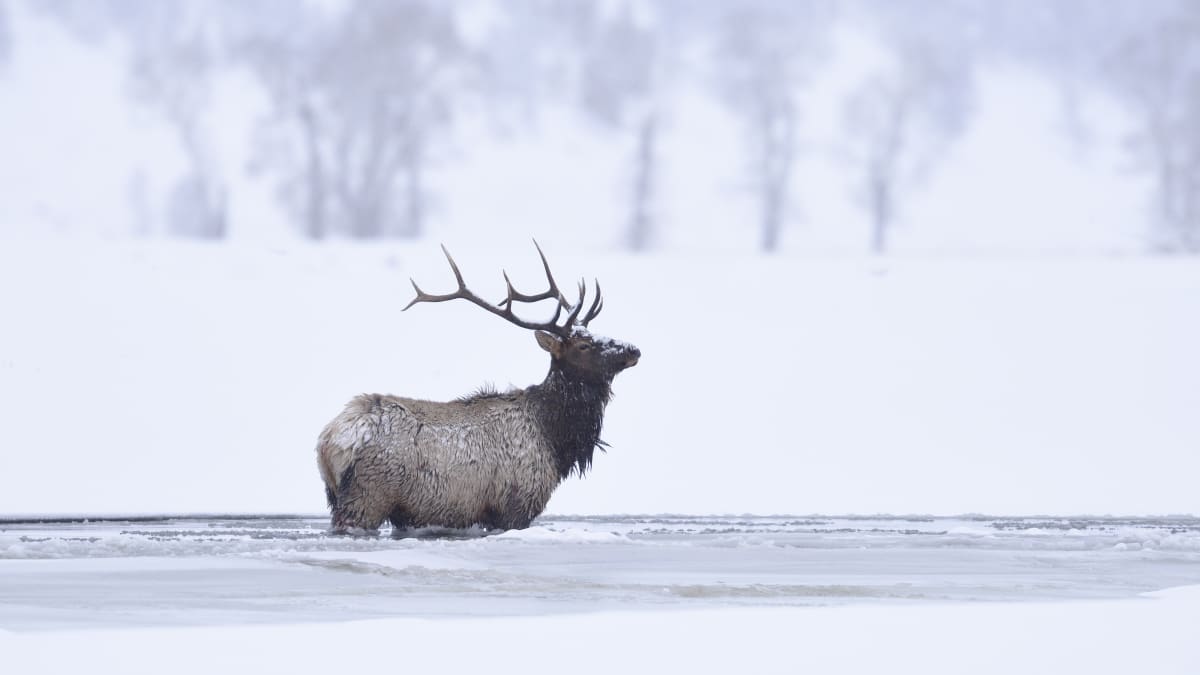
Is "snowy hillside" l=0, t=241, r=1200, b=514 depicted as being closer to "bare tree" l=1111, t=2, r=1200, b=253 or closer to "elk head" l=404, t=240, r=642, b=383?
"elk head" l=404, t=240, r=642, b=383

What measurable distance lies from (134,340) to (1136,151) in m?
36.5

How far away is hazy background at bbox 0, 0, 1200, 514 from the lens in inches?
714

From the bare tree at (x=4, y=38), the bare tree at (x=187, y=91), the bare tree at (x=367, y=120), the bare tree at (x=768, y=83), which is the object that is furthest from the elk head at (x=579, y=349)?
the bare tree at (x=4, y=38)

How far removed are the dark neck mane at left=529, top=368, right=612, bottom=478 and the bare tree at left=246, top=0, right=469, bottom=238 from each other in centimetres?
3532

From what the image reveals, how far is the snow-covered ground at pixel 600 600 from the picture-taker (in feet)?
24.4

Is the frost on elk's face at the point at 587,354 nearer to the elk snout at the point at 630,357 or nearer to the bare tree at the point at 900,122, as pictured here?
the elk snout at the point at 630,357

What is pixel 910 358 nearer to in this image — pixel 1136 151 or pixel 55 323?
pixel 55 323

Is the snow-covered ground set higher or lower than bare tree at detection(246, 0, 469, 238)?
lower

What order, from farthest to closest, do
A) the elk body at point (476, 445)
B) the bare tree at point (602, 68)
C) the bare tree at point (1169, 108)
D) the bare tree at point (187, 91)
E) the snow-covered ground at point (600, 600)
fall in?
the bare tree at point (187, 91), the bare tree at point (602, 68), the bare tree at point (1169, 108), the elk body at point (476, 445), the snow-covered ground at point (600, 600)

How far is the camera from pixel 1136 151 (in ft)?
171

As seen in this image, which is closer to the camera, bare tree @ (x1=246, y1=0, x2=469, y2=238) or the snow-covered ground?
the snow-covered ground

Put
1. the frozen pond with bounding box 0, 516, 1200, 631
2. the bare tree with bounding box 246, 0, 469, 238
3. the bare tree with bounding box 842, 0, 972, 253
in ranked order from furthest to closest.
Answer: the bare tree with bounding box 842, 0, 972, 253, the bare tree with bounding box 246, 0, 469, 238, the frozen pond with bounding box 0, 516, 1200, 631

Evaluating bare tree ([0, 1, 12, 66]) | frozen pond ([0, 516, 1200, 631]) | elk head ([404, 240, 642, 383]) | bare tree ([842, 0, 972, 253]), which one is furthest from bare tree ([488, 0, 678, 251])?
frozen pond ([0, 516, 1200, 631])

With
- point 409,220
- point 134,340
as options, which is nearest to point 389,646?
point 134,340
